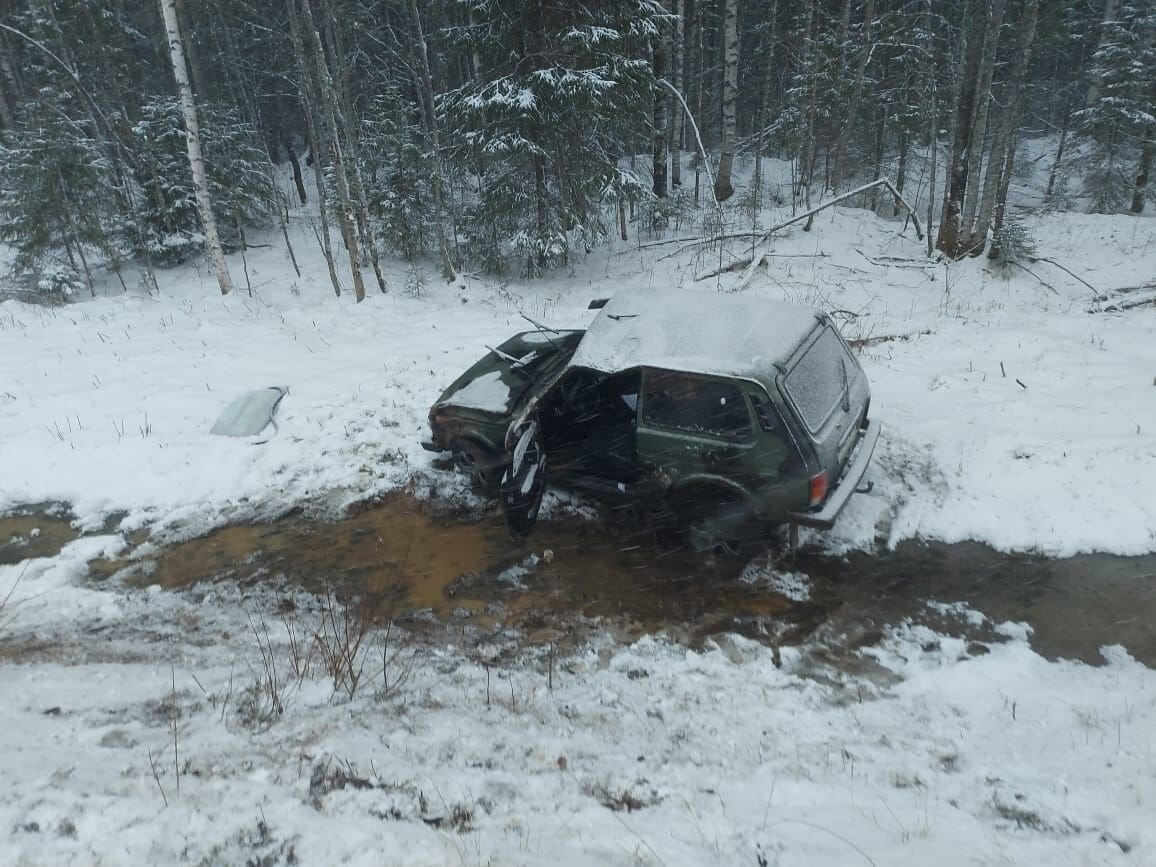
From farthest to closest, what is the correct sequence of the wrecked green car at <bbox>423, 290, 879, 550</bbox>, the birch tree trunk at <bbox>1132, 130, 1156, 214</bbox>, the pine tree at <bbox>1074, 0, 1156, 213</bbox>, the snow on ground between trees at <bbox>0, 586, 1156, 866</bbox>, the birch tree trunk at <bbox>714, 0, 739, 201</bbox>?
the birch tree trunk at <bbox>1132, 130, 1156, 214</bbox>
the pine tree at <bbox>1074, 0, 1156, 213</bbox>
the birch tree trunk at <bbox>714, 0, 739, 201</bbox>
the wrecked green car at <bbox>423, 290, 879, 550</bbox>
the snow on ground between trees at <bbox>0, 586, 1156, 866</bbox>

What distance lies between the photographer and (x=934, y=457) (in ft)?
20.5

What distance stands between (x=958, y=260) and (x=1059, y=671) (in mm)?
10965

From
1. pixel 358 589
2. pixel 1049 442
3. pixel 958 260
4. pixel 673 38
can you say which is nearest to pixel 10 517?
pixel 358 589

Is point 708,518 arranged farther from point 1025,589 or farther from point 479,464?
point 1025,589

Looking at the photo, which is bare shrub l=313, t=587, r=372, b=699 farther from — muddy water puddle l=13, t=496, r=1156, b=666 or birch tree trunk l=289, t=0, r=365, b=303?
birch tree trunk l=289, t=0, r=365, b=303

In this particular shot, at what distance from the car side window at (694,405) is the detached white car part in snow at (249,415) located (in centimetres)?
492

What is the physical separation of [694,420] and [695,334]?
30.6 inches

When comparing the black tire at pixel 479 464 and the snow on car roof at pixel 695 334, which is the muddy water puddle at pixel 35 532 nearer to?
the black tire at pixel 479 464

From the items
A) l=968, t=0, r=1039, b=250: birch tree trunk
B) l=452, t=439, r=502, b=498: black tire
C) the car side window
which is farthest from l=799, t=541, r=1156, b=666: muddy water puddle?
l=968, t=0, r=1039, b=250: birch tree trunk

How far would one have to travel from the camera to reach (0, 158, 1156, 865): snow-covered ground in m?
2.63

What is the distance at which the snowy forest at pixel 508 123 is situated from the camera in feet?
40.1

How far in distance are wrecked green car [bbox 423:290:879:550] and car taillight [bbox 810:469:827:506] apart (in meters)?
0.01

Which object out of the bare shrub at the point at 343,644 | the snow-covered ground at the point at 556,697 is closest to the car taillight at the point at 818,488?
the snow-covered ground at the point at 556,697

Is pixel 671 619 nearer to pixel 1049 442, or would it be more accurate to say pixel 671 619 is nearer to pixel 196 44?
pixel 1049 442
